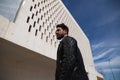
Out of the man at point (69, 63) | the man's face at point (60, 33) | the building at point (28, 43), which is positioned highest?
the building at point (28, 43)

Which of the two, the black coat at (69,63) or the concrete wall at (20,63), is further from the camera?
the concrete wall at (20,63)

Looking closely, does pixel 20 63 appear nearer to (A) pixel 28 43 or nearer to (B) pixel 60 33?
(A) pixel 28 43

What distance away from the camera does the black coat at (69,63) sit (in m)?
1.58

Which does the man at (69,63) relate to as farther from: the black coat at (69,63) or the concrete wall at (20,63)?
the concrete wall at (20,63)

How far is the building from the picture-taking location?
4.26 meters

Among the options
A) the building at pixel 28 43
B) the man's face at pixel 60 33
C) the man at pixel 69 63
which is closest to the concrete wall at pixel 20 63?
the building at pixel 28 43

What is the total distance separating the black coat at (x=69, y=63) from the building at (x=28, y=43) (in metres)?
2.81

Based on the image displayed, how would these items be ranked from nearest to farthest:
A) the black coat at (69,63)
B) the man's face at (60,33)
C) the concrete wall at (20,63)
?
1. the black coat at (69,63)
2. the man's face at (60,33)
3. the concrete wall at (20,63)

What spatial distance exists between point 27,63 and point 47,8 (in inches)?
153

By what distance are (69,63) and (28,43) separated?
3.48 meters

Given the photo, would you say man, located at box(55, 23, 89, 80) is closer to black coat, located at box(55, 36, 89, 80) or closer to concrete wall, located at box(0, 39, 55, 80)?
black coat, located at box(55, 36, 89, 80)

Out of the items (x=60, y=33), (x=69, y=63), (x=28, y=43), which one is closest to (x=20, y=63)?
(x=28, y=43)

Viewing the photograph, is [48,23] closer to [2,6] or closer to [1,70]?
[2,6]

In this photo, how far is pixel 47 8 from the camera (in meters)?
7.71
